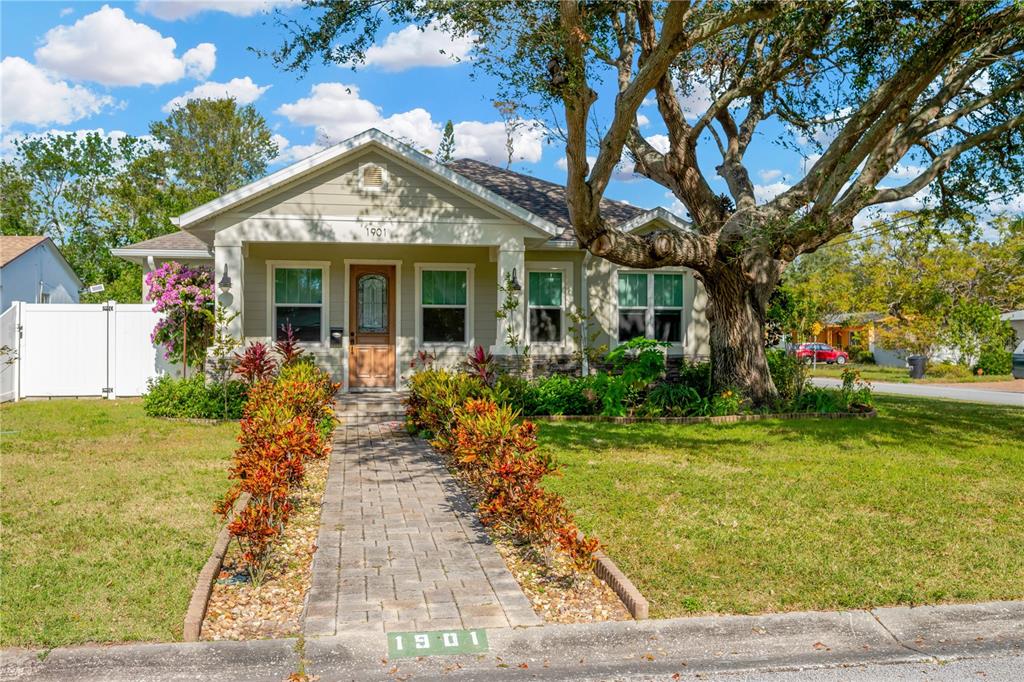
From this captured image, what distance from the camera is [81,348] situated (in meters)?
16.3

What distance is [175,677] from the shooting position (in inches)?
165

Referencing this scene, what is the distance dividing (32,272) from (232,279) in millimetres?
14475

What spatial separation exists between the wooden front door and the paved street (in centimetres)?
1455

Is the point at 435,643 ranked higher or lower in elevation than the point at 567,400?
lower

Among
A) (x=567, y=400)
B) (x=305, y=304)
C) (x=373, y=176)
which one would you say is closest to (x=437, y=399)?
(x=567, y=400)

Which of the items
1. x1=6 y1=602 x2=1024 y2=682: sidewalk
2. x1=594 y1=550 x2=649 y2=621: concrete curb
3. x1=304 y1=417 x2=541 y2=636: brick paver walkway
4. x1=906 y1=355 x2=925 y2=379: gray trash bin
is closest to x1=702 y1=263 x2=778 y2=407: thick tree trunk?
x1=304 y1=417 x2=541 y2=636: brick paver walkway

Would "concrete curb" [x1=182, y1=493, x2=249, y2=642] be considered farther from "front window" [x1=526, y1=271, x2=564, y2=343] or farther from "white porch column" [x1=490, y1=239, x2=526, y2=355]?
"front window" [x1=526, y1=271, x2=564, y2=343]

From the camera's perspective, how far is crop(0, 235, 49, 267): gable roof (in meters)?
22.5

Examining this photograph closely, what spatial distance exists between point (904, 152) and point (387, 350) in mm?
10165

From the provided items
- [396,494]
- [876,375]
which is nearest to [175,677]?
[396,494]

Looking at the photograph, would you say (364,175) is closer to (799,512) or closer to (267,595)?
(799,512)

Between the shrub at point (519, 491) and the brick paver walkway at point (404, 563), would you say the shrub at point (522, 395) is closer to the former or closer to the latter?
the brick paver walkway at point (404, 563)

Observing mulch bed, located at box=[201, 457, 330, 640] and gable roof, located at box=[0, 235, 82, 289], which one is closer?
mulch bed, located at box=[201, 457, 330, 640]

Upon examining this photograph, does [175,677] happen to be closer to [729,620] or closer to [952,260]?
[729,620]
